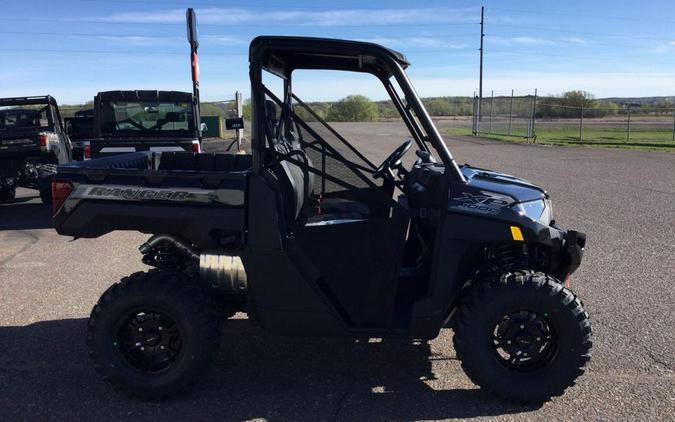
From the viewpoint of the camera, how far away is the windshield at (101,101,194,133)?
10.1 m

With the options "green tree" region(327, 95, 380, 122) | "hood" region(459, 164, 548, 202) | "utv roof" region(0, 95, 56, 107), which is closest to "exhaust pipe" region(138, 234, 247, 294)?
"hood" region(459, 164, 548, 202)

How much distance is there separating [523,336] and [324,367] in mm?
1293

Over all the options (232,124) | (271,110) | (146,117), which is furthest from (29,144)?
(271,110)

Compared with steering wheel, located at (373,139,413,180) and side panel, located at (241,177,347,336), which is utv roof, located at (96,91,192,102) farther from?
side panel, located at (241,177,347,336)

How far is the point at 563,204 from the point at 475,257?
6997 mm

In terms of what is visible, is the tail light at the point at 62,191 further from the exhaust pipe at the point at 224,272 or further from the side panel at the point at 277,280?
the side panel at the point at 277,280

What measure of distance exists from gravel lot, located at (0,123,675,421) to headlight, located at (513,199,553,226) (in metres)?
1.06

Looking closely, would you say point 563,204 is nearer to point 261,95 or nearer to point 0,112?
point 261,95

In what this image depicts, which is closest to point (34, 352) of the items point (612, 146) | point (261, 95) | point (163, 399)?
point (163, 399)


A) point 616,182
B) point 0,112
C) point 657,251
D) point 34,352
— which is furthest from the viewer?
point 616,182

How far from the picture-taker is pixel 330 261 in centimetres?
336

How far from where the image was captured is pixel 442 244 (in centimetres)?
323

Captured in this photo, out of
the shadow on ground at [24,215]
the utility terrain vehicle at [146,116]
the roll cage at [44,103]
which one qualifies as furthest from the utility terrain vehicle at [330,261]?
the roll cage at [44,103]

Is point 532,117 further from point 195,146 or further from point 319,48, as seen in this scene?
point 319,48
